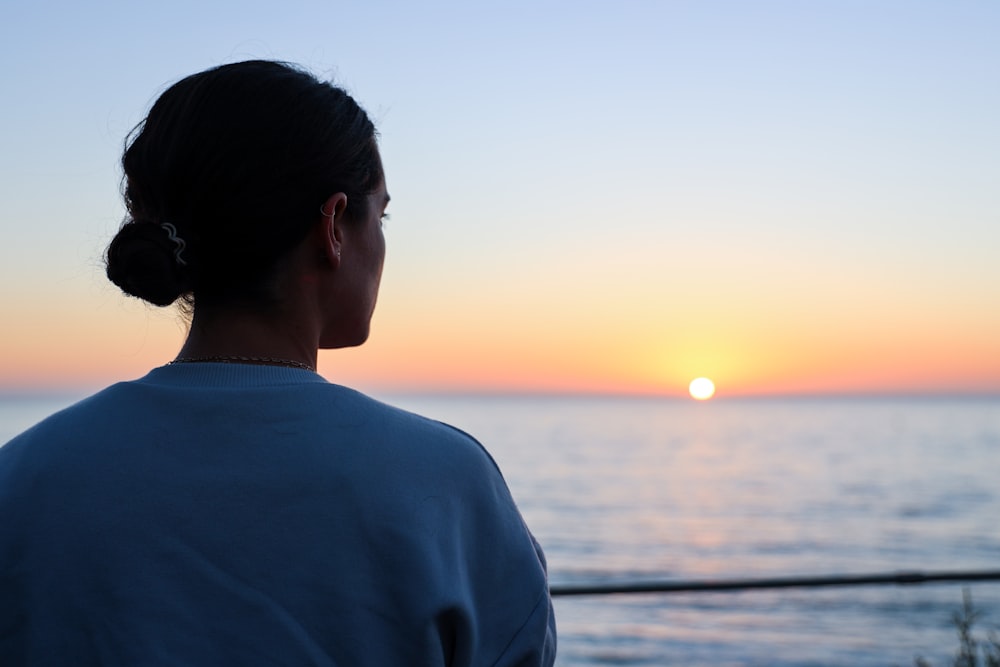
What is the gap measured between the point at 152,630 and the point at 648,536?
22.8 meters

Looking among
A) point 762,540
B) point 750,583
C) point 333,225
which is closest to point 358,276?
point 333,225

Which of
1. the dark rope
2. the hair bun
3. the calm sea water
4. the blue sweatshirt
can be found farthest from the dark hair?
the calm sea water

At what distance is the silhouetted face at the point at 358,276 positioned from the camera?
104cm

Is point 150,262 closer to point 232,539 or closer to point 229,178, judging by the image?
point 229,178

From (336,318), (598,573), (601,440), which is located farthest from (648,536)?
(601,440)

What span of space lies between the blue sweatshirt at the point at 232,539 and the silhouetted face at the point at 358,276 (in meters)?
0.16

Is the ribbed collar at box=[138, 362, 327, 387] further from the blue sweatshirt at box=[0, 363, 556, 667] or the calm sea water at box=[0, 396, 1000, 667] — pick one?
the calm sea water at box=[0, 396, 1000, 667]

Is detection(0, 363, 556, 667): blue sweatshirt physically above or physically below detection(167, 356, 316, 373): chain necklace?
below

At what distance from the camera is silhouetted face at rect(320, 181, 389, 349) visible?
104 cm

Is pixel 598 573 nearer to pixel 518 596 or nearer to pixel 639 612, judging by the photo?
pixel 639 612

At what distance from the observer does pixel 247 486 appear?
2.90ft

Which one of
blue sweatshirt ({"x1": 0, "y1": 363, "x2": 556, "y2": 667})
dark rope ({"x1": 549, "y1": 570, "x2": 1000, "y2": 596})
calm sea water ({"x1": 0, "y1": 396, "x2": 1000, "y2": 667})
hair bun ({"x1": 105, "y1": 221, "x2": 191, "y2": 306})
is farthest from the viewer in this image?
calm sea water ({"x1": 0, "y1": 396, "x2": 1000, "y2": 667})

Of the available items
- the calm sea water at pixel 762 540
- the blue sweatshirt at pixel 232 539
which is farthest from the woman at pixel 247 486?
the calm sea water at pixel 762 540

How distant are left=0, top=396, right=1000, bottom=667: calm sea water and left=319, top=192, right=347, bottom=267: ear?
4016 millimetres
